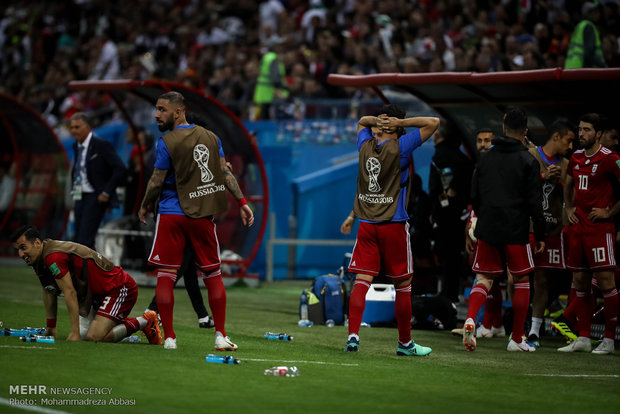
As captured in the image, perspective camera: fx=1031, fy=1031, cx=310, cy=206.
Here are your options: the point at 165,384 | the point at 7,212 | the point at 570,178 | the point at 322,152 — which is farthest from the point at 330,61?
the point at 165,384

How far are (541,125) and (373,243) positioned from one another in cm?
436

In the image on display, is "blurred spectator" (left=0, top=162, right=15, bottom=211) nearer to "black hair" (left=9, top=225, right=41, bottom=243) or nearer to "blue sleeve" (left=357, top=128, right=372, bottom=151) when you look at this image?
"black hair" (left=9, top=225, right=41, bottom=243)

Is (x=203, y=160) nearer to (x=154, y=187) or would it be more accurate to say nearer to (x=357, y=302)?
(x=154, y=187)

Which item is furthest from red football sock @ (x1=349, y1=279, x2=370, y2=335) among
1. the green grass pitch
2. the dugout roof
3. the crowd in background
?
the crowd in background

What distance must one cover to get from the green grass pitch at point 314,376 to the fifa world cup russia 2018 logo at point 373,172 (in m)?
1.52

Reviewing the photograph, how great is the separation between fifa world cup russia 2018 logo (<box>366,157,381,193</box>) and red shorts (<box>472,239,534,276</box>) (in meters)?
1.26

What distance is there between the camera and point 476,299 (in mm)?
9758

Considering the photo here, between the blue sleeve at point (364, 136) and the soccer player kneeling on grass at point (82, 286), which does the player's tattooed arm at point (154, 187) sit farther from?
the blue sleeve at point (364, 136)

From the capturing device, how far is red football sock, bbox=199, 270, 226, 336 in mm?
9023

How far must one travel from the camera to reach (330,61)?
2086cm

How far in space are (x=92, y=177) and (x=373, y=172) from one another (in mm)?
5073

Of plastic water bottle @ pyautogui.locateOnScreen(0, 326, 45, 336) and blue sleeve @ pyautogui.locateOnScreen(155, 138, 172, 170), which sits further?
plastic water bottle @ pyautogui.locateOnScreen(0, 326, 45, 336)

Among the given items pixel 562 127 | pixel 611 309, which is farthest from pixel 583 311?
pixel 562 127

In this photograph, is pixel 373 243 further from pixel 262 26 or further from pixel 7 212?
pixel 262 26
